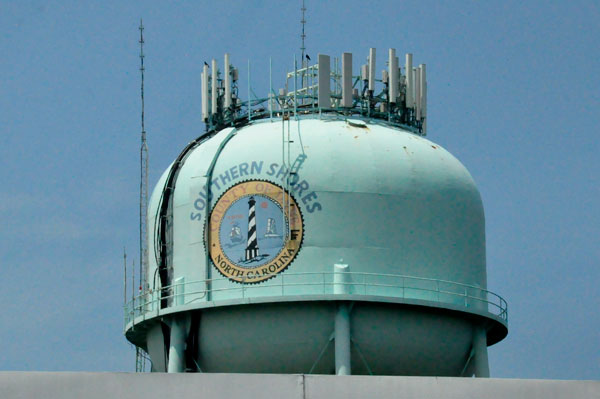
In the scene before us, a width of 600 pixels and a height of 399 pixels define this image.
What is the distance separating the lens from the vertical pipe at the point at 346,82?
122 feet

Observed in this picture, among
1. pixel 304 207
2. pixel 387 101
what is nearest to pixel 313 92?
pixel 387 101

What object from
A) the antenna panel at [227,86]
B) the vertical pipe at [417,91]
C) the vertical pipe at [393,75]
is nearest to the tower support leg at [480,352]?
the vertical pipe at [417,91]

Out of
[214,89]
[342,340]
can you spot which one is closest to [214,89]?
[214,89]

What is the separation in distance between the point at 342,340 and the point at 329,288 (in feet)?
4.62

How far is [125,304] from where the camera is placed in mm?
37906

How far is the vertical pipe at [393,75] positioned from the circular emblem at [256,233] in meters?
5.01

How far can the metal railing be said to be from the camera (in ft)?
113

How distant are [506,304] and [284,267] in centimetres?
666

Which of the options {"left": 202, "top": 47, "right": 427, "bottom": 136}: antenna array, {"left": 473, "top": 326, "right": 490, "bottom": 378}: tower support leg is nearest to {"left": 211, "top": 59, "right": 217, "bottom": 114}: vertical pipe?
Result: {"left": 202, "top": 47, "right": 427, "bottom": 136}: antenna array

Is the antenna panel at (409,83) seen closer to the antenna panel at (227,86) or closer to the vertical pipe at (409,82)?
the vertical pipe at (409,82)

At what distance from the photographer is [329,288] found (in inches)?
1358

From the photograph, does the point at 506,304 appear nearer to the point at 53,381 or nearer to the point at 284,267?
the point at 284,267

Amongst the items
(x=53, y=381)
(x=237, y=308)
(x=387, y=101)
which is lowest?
(x=53, y=381)

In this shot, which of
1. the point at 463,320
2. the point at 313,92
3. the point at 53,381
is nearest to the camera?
the point at 53,381
